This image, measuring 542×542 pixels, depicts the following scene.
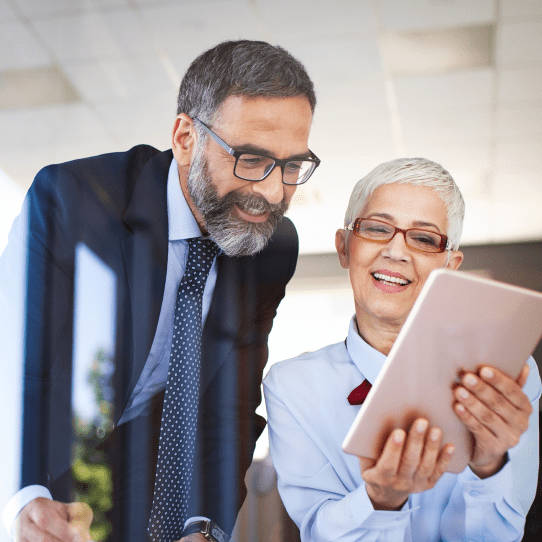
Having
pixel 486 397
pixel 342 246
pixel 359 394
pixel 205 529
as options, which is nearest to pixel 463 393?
pixel 486 397

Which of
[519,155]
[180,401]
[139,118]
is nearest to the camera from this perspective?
[180,401]

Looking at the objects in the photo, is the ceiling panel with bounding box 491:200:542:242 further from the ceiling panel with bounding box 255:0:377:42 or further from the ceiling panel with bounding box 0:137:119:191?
the ceiling panel with bounding box 0:137:119:191

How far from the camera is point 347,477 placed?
3.28ft

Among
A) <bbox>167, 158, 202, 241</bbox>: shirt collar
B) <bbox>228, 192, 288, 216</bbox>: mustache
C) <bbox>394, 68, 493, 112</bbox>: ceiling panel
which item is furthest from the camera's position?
<bbox>394, 68, 493, 112</bbox>: ceiling panel

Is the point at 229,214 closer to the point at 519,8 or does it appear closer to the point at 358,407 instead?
the point at 358,407

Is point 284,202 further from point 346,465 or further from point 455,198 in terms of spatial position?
point 346,465

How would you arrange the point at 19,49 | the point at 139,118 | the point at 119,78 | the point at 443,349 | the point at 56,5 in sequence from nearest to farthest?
1. the point at 443,349
2. the point at 56,5
3. the point at 19,49
4. the point at 119,78
5. the point at 139,118

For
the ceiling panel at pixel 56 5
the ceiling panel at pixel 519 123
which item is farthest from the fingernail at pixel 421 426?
the ceiling panel at pixel 519 123

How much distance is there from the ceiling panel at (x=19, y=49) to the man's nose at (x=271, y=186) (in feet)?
5.63

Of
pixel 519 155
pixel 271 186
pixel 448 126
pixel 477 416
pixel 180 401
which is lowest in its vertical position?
pixel 180 401

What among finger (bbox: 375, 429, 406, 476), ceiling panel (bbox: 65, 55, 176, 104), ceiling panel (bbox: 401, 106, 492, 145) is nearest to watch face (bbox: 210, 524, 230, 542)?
finger (bbox: 375, 429, 406, 476)

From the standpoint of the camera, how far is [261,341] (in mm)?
1312

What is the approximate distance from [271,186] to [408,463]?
0.54 metres

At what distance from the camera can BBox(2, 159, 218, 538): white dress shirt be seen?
1146 millimetres
